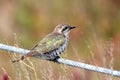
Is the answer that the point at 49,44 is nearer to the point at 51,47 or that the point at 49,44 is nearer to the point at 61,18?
the point at 51,47

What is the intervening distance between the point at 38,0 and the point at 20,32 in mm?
1023

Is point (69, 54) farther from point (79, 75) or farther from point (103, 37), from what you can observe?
point (103, 37)

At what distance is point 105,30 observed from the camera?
13.7 metres

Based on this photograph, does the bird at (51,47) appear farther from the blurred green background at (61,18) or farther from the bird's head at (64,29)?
the blurred green background at (61,18)

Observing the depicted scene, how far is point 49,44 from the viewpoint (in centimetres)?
938

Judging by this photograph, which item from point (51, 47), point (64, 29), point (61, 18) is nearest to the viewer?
point (51, 47)

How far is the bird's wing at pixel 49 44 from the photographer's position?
9.25 meters

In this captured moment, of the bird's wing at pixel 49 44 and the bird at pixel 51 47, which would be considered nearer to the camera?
→ the bird at pixel 51 47

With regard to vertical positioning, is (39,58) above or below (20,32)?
above

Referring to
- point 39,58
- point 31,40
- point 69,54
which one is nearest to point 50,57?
point 39,58

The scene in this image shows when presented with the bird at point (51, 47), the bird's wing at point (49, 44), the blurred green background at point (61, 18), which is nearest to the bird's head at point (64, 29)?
the bird at point (51, 47)

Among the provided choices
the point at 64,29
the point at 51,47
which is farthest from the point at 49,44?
the point at 64,29

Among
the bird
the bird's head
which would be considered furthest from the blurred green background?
the bird

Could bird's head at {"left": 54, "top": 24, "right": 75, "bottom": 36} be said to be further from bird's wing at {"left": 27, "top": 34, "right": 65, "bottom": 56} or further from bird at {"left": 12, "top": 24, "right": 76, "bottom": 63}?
bird's wing at {"left": 27, "top": 34, "right": 65, "bottom": 56}
